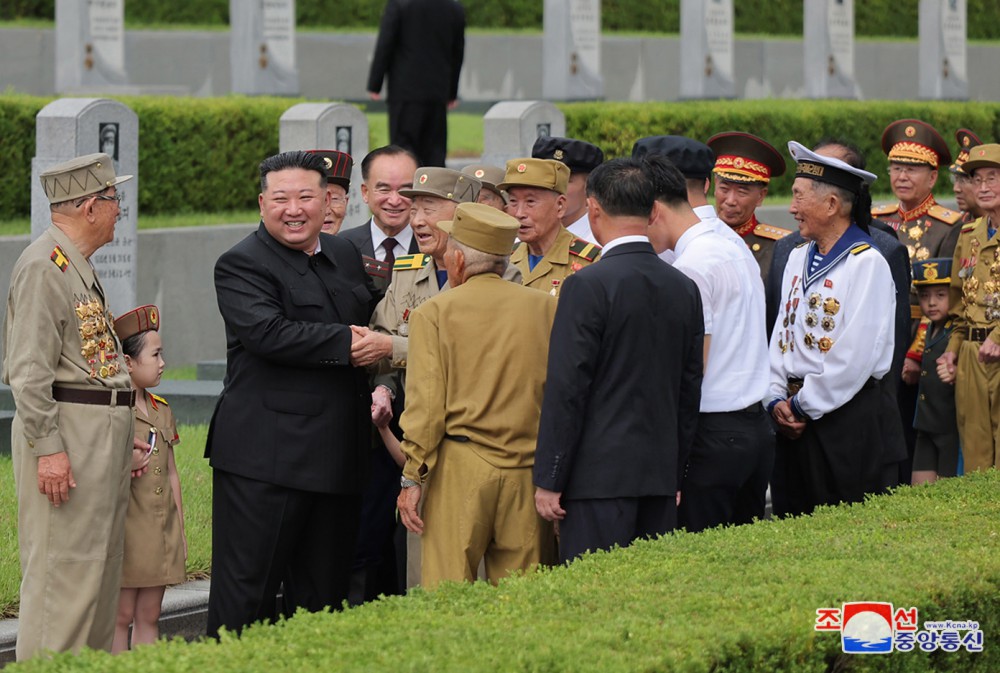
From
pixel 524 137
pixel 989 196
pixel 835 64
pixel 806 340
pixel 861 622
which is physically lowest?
pixel 861 622

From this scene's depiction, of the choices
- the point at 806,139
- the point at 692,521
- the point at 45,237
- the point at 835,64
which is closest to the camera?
the point at 45,237

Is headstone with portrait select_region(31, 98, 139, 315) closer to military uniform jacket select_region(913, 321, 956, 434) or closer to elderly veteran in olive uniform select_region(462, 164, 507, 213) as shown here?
elderly veteran in olive uniform select_region(462, 164, 507, 213)

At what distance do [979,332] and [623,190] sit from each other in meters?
3.17

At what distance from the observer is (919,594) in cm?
454

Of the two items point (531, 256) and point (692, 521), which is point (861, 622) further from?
point (531, 256)

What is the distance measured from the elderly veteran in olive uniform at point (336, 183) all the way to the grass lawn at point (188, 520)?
144 cm

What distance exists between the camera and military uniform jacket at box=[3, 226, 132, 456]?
5594 millimetres

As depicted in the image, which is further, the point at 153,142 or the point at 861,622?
the point at 153,142

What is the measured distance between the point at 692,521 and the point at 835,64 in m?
20.1

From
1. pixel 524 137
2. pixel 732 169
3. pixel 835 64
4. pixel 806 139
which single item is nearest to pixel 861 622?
pixel 732 169

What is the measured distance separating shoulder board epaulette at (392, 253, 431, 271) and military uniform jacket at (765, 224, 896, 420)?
1.55 meters

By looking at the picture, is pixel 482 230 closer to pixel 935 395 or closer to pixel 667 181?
pixel 667 181

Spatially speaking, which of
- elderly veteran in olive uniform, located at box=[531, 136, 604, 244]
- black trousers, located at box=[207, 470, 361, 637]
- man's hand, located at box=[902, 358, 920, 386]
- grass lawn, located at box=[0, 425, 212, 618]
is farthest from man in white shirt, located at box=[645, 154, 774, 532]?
man's hand, located at box=[902, 358, 920, 386]

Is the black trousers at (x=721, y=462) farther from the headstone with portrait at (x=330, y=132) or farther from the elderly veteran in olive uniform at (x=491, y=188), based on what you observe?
the headstone with portrait at (x=330, y=132)
